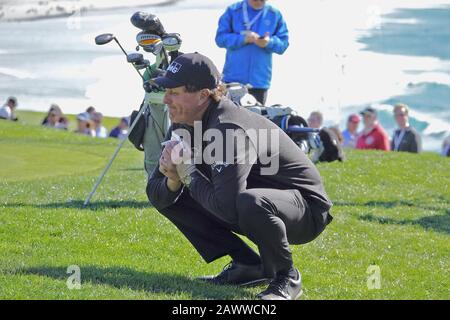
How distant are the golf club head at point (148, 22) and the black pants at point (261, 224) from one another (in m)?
3.12

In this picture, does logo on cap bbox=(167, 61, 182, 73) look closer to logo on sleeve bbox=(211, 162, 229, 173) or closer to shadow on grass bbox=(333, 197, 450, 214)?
logo on sleeve bbox=(211, 162, 229, 173)

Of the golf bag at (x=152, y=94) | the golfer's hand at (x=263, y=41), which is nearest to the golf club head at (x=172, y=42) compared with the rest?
the golf bag at (x=152, y=94)

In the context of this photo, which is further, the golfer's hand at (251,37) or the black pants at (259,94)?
the black pants at (259,94)

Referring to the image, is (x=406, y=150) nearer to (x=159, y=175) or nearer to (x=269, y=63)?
(x=269, y=63)

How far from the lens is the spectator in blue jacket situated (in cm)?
1274

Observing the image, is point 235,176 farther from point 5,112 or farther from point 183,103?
point 5,112

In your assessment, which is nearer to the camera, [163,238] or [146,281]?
[146,281]

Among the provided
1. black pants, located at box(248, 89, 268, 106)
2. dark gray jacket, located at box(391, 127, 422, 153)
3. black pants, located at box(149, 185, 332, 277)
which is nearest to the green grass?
black pants, located at box(149, 185, 332, 277)

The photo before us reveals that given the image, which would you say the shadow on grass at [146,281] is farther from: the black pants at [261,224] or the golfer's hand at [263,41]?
the golfer's hand at [263,41]

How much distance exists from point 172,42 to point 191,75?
2777mm

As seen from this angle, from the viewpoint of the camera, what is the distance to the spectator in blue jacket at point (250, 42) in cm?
1274

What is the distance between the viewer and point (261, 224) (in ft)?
22.2

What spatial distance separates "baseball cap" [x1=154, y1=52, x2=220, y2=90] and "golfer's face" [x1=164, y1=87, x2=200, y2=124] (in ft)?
0.20

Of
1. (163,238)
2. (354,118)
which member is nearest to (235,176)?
(163,238)
